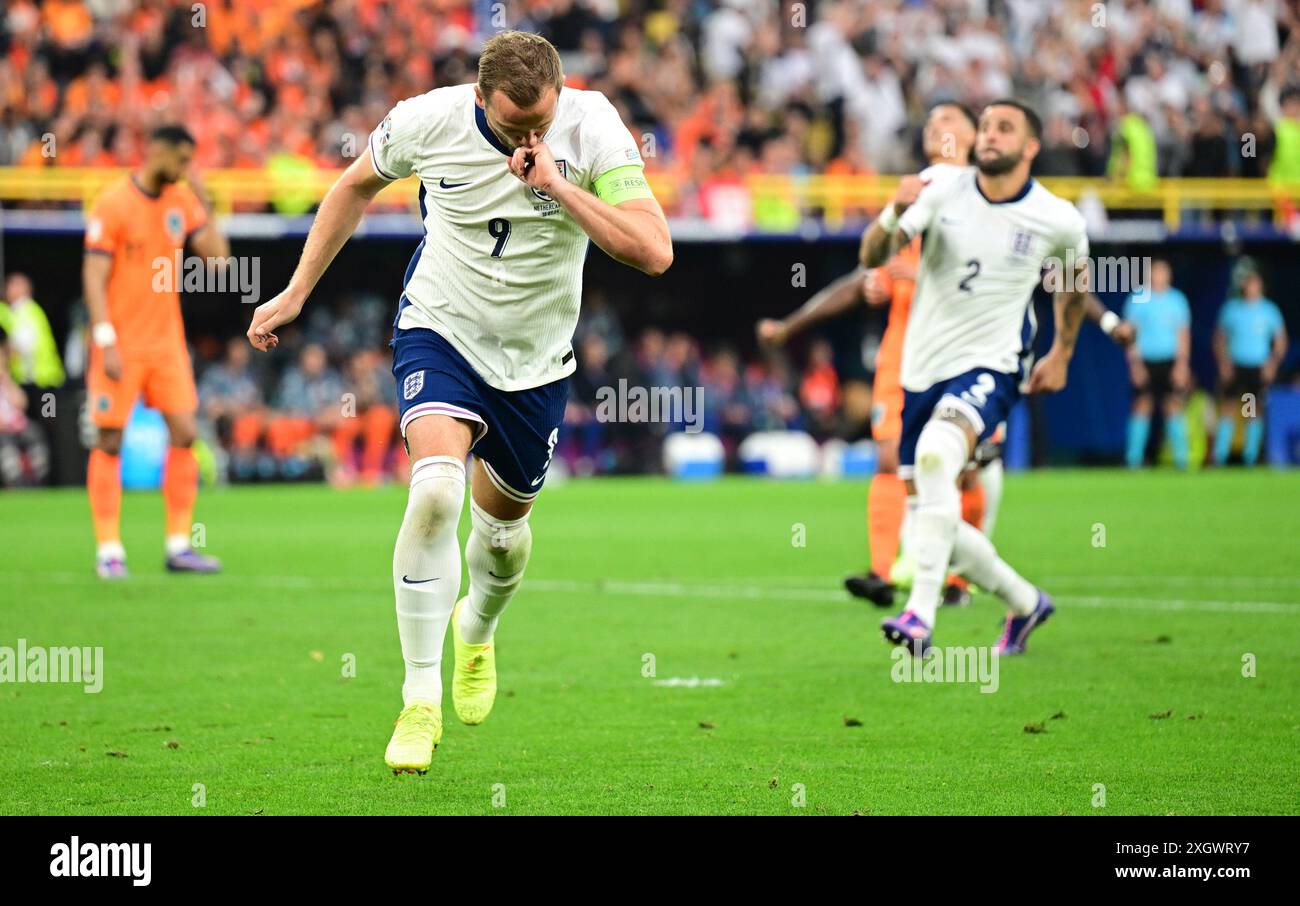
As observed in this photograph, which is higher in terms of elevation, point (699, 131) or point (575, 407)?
point (699, 131)

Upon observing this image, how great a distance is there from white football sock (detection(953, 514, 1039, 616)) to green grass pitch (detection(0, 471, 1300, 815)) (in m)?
0.29

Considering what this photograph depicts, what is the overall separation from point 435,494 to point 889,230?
137 inches

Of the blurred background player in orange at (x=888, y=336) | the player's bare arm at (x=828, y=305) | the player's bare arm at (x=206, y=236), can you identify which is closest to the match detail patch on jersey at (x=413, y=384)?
the blurred background player in orange at (x=888, y=336)

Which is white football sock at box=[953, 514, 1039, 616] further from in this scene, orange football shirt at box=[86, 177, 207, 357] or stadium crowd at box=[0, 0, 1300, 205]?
stadium crowd at box=[0, 0, 1300, 205]

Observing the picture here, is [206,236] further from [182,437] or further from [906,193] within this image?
[906,193]

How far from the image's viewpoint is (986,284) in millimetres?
9195

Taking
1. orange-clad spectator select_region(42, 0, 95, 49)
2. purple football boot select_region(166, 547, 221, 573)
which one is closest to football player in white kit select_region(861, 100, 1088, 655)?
purple football boot select_region(166, 547, 221, 573)

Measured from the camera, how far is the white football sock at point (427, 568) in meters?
6.25

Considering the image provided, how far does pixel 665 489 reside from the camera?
23.6m

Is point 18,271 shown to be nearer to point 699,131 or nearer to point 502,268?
point 699,131
